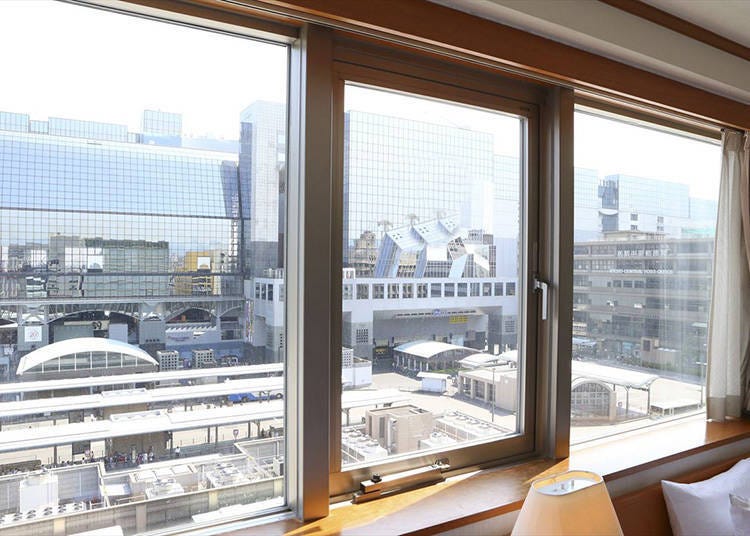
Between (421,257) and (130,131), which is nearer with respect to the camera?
(130,131)

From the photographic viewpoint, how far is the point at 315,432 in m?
1.51

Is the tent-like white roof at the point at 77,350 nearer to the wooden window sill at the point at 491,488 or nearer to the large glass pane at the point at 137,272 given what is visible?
the large glass pane at the point at 137,272

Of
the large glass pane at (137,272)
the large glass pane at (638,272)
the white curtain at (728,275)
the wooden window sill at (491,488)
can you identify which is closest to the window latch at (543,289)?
the large glass pane at (638,272)

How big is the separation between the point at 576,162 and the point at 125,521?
2.03 meters

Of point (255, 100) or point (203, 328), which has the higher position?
point (255, 100)

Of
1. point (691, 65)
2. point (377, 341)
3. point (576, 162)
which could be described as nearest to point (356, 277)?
point (377, 341)

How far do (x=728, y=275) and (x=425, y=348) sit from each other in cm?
176

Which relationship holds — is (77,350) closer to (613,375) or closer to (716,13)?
(613,375)

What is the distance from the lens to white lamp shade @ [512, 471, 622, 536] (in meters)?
1.36

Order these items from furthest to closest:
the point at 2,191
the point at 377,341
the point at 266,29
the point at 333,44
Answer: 1. the point at 377,341
2. the point at 333,44
3. the point at 266,29
4. the point at 2,191

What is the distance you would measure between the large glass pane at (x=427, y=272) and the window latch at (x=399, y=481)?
0.06m

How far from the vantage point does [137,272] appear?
1.37 metres

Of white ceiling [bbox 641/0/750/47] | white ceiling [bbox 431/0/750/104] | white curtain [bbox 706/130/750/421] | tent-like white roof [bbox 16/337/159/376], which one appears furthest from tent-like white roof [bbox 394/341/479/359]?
white curtain [bbox 706/130/750/421]

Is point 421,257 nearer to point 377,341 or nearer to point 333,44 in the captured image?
point 377,341
